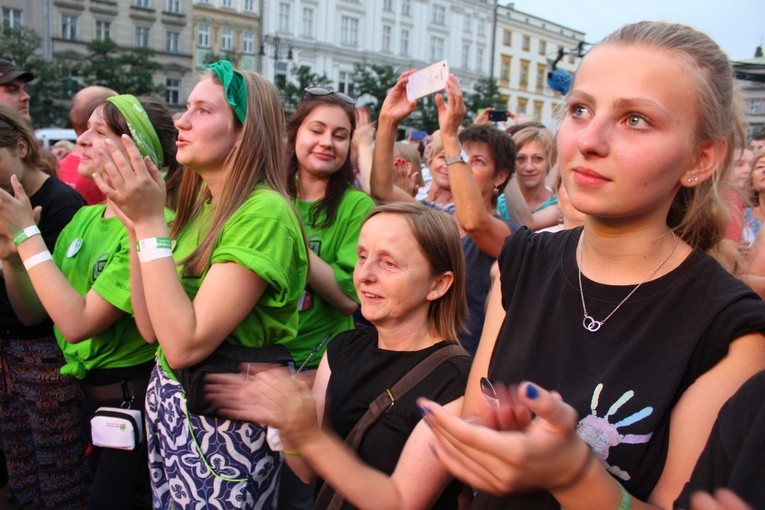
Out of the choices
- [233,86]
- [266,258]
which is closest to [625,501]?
[266,258]

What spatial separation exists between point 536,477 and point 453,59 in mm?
55680

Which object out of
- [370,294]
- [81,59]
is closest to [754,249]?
[370,294]

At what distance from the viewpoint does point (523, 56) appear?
58.3 m

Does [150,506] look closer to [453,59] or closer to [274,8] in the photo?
[274,8]

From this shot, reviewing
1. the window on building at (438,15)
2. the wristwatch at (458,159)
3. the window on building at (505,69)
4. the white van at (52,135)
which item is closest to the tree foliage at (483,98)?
the window on building at (438,15)

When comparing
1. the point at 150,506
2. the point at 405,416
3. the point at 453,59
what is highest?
the point at 453,59

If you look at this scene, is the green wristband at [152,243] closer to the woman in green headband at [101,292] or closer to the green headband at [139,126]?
the woman in green headband at [101,292]

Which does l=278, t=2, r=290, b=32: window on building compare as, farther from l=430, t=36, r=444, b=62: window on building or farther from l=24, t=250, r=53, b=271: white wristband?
l=24, t=250, r=53, b=271: white wristband

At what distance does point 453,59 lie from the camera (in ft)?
176

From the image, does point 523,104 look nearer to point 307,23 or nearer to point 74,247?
point 307,23

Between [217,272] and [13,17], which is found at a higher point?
[13,17]

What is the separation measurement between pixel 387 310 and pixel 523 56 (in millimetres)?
60915

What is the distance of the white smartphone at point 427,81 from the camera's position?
309cm

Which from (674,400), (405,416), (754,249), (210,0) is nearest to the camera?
(674,400)
